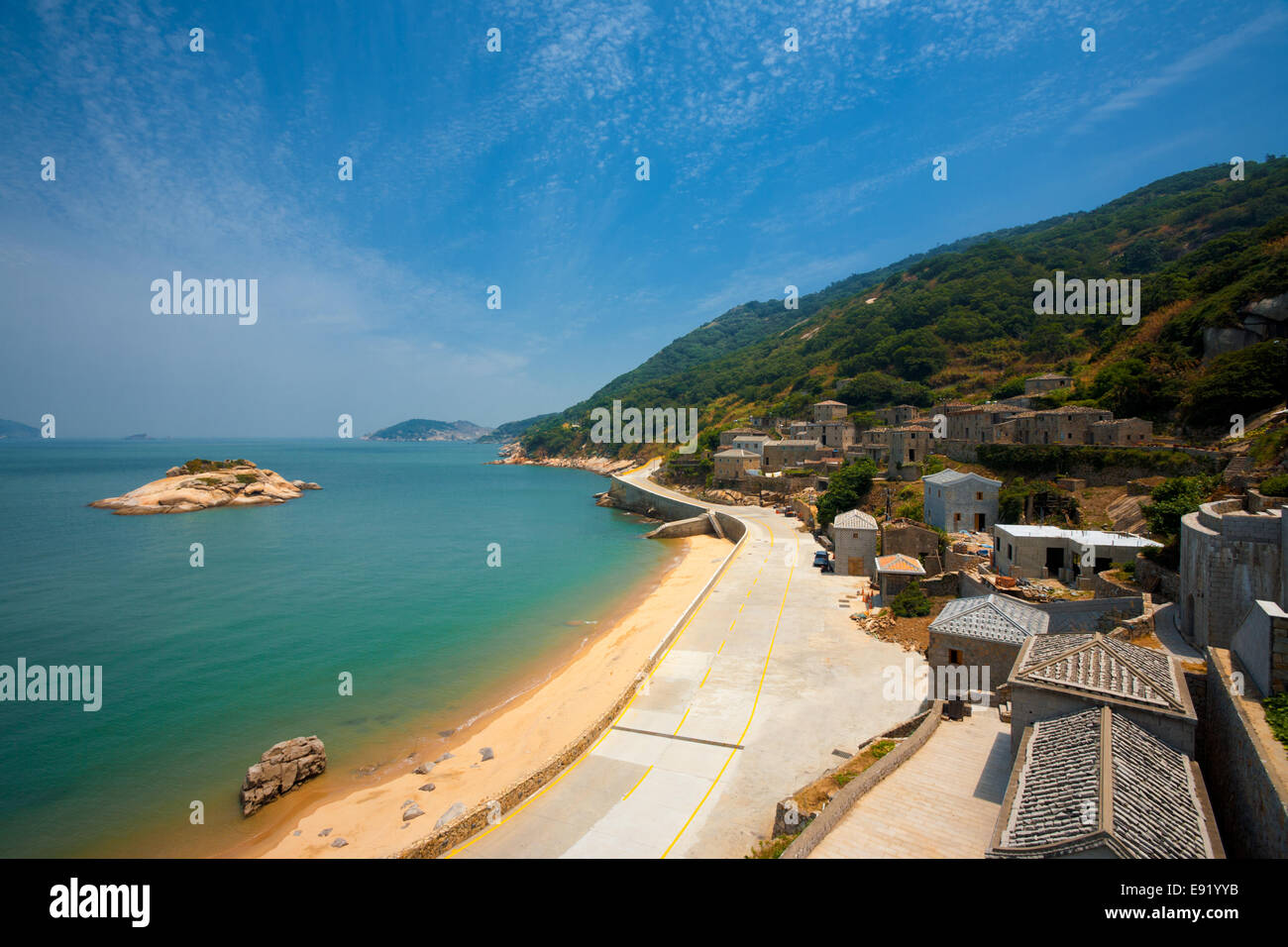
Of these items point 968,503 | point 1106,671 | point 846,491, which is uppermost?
point 846,491

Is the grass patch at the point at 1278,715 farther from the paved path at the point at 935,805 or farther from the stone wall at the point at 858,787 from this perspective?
the stone wall at the point at 858,787

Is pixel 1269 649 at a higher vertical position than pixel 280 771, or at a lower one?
higher

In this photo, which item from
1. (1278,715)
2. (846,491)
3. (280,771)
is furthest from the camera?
(846,491)

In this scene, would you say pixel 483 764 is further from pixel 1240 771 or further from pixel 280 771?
pixel 1240 771

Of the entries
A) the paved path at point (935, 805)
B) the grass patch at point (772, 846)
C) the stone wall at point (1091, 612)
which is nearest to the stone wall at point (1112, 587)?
the stone wall at point (1091, 612)

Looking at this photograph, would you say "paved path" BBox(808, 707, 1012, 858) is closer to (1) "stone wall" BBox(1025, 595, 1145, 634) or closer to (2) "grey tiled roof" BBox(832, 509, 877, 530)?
(1) "stone wall" BBox(1025, 595, 1145, 634)

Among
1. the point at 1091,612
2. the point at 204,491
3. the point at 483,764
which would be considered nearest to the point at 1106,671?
the point at 1091,612
